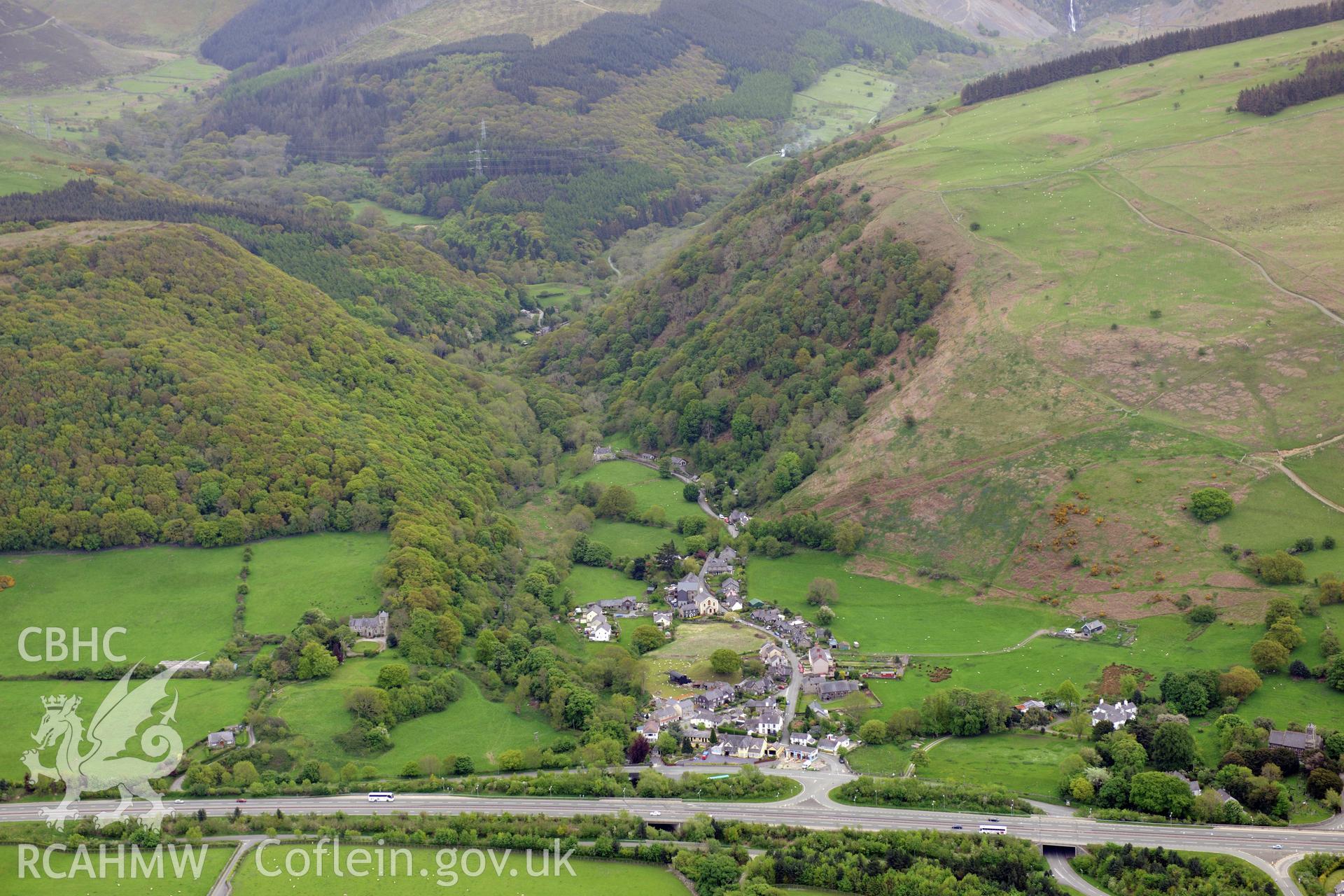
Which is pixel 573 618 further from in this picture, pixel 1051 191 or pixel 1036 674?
pixel 1051 191

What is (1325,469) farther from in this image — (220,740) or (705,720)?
(220,740)

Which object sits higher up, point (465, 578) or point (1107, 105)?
point (1107, 105)

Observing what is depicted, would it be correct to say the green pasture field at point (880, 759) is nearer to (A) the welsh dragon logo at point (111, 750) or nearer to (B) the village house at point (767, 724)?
(B) the village house at point (767, 724)

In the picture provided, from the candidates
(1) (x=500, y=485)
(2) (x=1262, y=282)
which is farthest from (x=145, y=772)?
(2) (x=1262, y=282)

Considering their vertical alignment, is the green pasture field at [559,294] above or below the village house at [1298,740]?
above

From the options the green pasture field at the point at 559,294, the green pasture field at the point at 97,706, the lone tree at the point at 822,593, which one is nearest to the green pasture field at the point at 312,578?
the green pasture field at the point at 97,706

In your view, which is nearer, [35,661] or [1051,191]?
[35,661]
